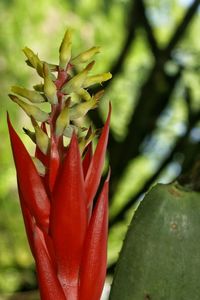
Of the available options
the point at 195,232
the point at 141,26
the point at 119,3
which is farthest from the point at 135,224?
the point at 119,3

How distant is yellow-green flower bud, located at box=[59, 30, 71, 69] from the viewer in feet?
1.87

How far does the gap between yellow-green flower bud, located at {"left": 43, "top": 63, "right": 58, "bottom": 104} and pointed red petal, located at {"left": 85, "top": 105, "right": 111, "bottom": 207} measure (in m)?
0.05

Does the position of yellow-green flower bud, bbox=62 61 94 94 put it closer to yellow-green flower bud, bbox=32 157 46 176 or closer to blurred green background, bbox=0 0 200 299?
yellow-green flower bud, bbox=32 157 46 176

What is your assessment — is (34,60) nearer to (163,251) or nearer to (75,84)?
(75,84)

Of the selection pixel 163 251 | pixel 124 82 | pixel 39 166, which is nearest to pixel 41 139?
pixel 39 166

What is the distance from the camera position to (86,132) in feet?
1.90

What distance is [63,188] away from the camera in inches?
21.3

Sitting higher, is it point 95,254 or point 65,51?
point 65,51

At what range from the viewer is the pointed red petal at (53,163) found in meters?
0.56

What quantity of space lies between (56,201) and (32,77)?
1778 mm

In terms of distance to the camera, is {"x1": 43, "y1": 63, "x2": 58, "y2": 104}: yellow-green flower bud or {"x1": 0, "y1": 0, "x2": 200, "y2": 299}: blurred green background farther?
{"x1": 0, "y1": 0, "x2": 200, "y2": 299}: blurred green background

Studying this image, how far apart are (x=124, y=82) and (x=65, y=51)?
5.75 ft

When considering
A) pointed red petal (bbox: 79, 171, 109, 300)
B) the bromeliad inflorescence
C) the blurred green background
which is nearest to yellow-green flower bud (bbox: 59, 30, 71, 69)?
the bromeliad inflorescence

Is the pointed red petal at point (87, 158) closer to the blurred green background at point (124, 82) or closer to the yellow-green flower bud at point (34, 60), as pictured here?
the yellow-green flower bud at point (34, 60)
